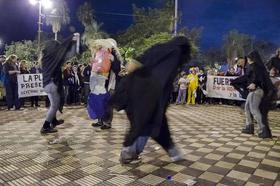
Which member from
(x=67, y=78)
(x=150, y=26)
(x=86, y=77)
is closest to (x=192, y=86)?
(x=86, y=77)

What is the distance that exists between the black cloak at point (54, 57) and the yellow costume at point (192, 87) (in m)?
7.97

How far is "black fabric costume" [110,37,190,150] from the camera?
3631 mm

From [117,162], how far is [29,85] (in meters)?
7.40

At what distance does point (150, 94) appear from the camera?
3627mm

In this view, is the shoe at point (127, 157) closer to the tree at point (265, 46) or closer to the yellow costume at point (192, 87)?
the yellow costume at point (192, 87)

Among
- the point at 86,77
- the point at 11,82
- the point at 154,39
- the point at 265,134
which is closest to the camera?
the point at 265,134

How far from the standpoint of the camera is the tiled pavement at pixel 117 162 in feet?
11.2

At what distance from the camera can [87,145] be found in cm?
482

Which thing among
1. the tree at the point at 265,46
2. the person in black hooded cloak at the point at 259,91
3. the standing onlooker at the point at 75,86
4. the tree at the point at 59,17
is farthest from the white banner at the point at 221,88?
the tree at the point at 265,46

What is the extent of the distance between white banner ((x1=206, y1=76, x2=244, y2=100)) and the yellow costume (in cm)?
84

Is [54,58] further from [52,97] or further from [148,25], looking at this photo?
[148,25]

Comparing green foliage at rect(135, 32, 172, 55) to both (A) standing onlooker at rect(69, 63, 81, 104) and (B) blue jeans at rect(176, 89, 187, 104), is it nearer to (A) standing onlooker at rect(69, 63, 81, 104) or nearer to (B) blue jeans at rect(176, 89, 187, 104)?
(B) blue jeans at rect(176, 89, 187, 104)

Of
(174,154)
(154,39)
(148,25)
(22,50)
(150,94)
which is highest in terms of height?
(148,25)

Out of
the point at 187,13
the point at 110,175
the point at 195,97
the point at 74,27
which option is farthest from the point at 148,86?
the point at 187,13
